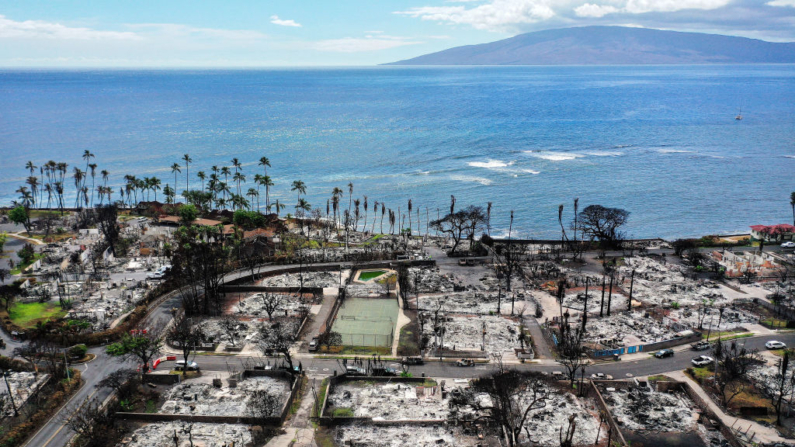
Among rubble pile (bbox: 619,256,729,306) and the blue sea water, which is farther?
the blue sea water

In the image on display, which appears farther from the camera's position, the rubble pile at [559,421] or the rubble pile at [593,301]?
the rubble pile at [593,301]

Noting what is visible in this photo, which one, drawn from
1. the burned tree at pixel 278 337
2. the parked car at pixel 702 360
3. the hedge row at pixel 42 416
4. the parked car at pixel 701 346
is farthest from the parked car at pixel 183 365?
the parked car at pixel 701 346

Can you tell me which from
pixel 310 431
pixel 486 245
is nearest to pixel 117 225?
pixel 486 245

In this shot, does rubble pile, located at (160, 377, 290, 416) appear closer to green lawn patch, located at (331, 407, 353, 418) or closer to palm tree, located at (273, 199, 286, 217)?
green lawn patch, located at (331, 407, 353, 418)

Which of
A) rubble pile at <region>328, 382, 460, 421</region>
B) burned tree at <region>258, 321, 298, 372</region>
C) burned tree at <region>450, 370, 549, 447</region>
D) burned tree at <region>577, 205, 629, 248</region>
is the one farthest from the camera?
burned tree at <region>577, 205, 629, 248</region>

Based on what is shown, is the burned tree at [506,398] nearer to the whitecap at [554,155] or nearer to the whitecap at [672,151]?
the whitecap at [554,155]

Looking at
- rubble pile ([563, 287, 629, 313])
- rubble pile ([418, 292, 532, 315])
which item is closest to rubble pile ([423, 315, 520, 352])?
rubble pile ([418, 292, 532, 315])

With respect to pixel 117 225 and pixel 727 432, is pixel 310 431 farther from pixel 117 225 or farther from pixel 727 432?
pixel 117 225
